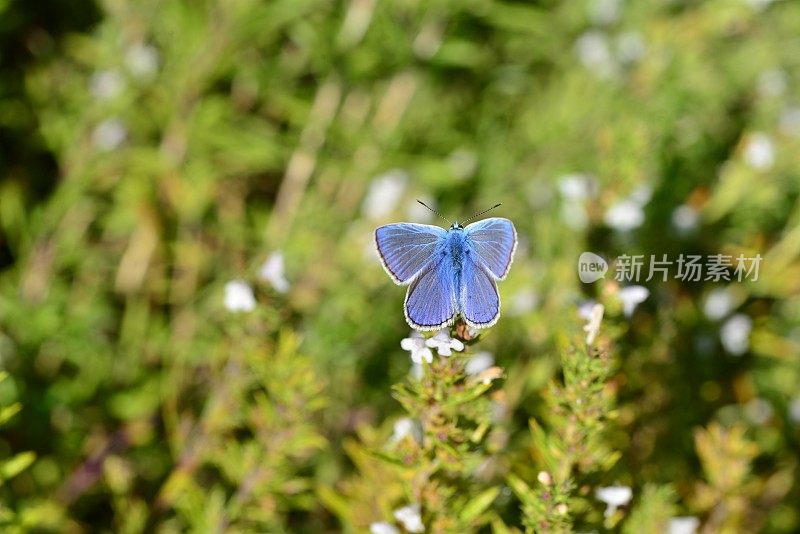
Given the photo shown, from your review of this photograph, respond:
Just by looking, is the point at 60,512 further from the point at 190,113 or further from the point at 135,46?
the point at 135,46

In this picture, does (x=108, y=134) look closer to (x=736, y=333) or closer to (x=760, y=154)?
(x=736, y=333)

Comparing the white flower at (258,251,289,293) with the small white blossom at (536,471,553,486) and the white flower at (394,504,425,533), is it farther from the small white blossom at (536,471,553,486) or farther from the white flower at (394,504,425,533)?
the small white blossom at (536,471,553,486)

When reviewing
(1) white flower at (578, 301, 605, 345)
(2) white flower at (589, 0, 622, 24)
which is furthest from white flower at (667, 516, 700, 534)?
(2) white flower at (589, 0, 622, 24)

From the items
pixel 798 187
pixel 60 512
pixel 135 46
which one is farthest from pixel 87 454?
pixel 798 187

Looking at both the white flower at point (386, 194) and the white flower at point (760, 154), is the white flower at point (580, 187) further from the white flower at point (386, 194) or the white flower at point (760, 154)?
the white flower at point (760, 154)

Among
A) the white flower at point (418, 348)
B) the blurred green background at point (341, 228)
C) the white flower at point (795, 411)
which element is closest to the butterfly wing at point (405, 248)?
the white flower at point (418, 348)

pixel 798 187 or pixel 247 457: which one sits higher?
pixel 798 187

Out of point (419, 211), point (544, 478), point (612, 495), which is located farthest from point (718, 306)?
point (544, 478)
